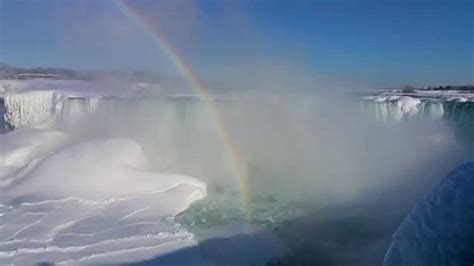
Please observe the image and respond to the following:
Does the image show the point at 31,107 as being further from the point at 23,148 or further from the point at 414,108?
the point at 414,108

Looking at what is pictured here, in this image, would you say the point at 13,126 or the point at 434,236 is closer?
the point at 434,236

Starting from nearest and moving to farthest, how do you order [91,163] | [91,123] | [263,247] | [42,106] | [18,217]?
1. [263,247]
2. [18,217]
3. [91,163]
4. [91,123]
5. [42,106]

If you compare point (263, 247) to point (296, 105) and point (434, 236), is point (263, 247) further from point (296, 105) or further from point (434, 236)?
point (296, 105)

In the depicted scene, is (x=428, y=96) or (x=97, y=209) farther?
(x=428, y=96)

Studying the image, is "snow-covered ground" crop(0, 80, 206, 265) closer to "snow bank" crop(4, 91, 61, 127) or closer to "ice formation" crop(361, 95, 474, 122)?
"snow bank" crop(4, 91, 61, 127)

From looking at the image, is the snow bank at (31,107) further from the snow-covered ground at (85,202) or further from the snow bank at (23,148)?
the snow-covered ground at (85,202)

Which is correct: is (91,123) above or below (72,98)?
below

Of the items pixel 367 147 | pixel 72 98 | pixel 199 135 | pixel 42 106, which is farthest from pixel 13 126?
pixel 367 147

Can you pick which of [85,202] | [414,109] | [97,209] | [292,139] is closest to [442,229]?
[97,209]
